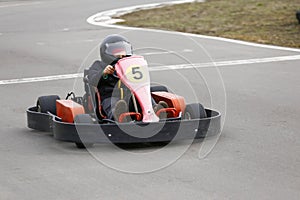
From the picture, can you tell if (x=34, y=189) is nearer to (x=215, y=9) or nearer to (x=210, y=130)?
(x=210, y=130)

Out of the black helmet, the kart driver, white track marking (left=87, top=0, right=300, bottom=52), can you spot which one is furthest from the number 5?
white track marking (left=87, top=0, right=300, bottom=52)

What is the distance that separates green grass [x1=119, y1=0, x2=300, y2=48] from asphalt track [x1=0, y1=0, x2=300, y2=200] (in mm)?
1016

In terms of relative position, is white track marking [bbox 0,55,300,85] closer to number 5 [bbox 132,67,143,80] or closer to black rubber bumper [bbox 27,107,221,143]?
number 5 [bbox 132,67,143,80]

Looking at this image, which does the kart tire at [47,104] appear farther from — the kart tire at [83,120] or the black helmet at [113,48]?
the kart tire at [83,120]

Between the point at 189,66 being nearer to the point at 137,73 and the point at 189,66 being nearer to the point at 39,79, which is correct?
the point at 39,79

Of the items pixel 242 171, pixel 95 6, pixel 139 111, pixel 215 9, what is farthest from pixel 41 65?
pixel 95 6

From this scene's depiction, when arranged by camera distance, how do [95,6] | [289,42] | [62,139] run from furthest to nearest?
[95,6] < [289,42] < [62,139]

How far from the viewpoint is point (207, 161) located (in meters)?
7.79

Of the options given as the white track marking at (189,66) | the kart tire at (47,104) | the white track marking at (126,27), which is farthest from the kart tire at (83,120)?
the white track marking at (126,27)

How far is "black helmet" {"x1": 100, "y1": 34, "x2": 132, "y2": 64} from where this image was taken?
889cm

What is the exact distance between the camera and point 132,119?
8453mm

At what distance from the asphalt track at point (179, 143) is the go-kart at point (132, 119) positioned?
0.15 metres

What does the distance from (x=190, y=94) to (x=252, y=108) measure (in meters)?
1.52

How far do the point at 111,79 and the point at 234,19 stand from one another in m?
13.7
